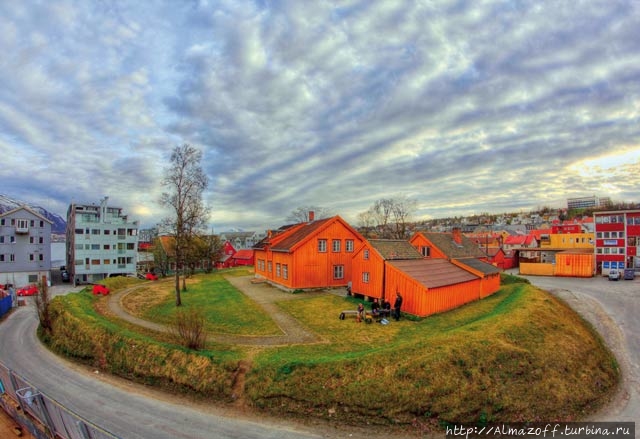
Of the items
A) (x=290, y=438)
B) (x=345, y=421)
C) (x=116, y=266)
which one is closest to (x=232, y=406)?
(x=290, y=438)

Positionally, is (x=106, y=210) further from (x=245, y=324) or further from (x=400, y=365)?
(x=400, y=365)

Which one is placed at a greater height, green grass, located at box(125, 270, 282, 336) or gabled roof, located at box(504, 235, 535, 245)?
gabled roof, located at box(504, 235, 535, 245)

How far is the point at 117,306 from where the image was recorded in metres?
25.7

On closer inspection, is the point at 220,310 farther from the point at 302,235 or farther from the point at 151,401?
the point at 302,235

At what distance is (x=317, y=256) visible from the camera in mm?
31766

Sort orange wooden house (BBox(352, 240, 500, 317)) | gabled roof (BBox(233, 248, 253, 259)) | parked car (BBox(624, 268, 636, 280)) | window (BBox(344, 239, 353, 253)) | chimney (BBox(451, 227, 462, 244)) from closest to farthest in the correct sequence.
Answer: orange wooden house (BBox(352, 240, 500, 317)) < window (BBox(344, 239, 353, 253)) < chimney (BBox(451, 227, 462, 244)) < parked car (BBox(624, 268, 636, 280)) < gabled roof (BBox(233, 248, 253, 259))

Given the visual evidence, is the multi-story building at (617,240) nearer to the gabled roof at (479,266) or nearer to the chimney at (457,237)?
the chimney at (457,237)

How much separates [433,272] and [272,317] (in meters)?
12.2

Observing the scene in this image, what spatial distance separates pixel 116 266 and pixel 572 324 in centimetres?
6374

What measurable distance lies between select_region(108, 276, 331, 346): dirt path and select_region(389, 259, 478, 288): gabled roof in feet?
27.8

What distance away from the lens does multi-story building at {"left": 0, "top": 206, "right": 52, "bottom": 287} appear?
167 feet

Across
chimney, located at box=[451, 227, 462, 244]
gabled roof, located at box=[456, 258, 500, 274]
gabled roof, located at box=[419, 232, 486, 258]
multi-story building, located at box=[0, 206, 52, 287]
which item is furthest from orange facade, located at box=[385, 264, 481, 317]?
multi-story building, located at box=[0, 206, 52, 287]

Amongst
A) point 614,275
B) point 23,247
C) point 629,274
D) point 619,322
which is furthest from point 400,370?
point 23,247

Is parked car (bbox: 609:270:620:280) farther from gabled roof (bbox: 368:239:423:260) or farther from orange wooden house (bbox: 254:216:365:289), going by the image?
orange wooden house (bbox: 254:216:365:289)
